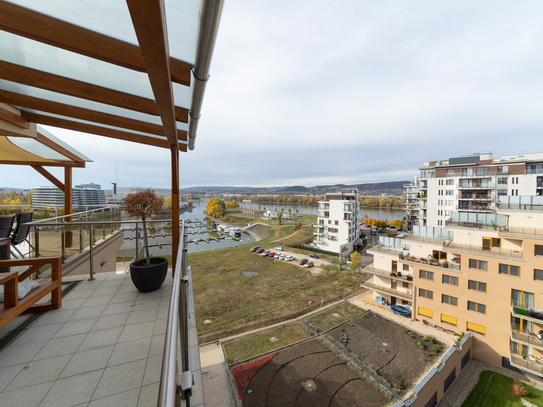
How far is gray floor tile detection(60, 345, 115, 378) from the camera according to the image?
6.25 feet

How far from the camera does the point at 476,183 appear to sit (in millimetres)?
20156

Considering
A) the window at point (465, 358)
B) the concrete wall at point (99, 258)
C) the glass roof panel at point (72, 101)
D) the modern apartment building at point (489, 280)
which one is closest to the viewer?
the glass roof panel at point (72, 101)

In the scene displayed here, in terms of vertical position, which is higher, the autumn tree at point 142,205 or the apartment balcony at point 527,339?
the autumn tree at point 142,205

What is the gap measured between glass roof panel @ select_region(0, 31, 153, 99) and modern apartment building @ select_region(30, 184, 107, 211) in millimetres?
4876

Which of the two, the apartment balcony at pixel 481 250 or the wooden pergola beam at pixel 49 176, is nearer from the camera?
the wooden pergola beam at pixel 49 176

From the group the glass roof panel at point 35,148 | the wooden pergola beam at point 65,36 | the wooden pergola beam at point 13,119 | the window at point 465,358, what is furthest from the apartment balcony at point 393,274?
the wooden pergola beam at point 13,119

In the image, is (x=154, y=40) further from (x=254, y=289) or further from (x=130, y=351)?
(x=254, y=289)

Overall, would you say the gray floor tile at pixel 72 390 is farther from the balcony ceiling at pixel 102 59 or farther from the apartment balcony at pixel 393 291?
the apartment balcony at pixel 393 291

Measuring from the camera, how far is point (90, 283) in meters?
3.71

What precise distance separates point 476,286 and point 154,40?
13.8m

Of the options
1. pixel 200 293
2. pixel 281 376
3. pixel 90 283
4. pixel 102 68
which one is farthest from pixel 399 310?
pixel 102 68

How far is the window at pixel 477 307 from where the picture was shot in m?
9.74

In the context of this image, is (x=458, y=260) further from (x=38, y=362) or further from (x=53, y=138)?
(x=53, y=138)

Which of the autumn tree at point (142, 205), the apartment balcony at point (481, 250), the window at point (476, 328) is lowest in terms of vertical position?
the window at point (476, 328)
